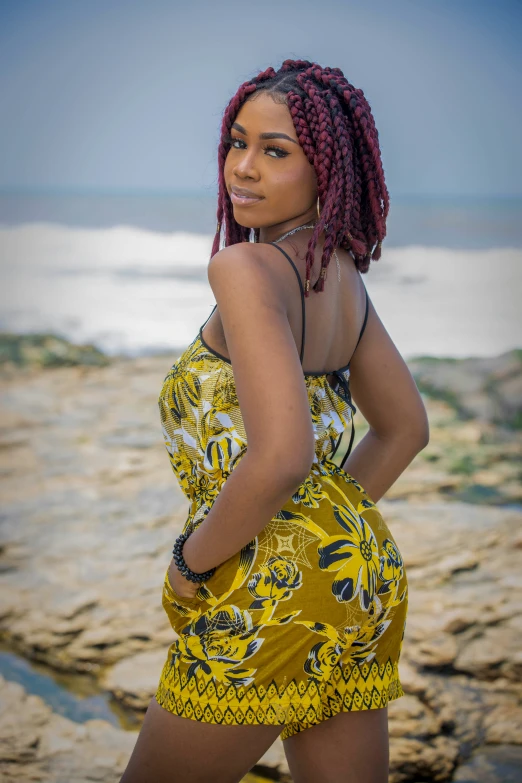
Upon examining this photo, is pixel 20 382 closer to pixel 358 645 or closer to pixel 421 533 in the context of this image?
pixel 421 533

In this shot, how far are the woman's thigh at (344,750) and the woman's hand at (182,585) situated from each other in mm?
359

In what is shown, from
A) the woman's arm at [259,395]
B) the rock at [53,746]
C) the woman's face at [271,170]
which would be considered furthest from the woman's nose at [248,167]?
the rock at [53,746]

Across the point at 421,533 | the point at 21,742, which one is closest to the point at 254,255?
the point at 21,742

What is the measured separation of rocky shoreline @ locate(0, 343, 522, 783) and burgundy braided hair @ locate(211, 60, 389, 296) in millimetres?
1564

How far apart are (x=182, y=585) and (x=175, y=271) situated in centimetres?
572

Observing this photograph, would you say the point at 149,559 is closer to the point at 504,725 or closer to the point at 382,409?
the point at 504,725

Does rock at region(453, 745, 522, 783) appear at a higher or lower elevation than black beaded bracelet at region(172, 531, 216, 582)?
lower

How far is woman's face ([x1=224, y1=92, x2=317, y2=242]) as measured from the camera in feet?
5.00

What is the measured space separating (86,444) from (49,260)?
2.71 metres

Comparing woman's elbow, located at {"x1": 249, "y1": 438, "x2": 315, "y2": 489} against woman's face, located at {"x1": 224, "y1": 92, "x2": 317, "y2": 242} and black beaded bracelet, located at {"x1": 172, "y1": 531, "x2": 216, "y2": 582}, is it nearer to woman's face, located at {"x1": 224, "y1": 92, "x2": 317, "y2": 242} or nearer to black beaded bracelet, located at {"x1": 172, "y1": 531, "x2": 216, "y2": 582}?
black beaded bracelet, located at {"x1": 172, "y1": 531, "x2": 216, "y2": 582}

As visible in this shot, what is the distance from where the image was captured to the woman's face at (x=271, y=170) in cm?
152

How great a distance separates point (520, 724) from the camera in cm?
256

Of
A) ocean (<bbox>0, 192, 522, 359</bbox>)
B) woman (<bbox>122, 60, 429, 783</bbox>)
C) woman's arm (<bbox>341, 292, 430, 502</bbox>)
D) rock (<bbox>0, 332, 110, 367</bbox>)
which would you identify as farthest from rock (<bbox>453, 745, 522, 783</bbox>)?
rock (<bbox>0, 332, 110, 367</bbox>)

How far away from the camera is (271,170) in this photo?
5.02ft
